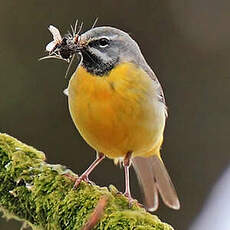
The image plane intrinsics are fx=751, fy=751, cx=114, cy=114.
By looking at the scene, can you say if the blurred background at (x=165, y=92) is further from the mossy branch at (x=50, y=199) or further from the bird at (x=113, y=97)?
the mossy branch at (x=50, y=199)

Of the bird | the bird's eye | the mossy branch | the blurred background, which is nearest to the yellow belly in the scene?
the bird

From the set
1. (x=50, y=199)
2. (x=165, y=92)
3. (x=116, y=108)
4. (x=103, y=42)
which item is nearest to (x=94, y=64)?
(x=103, y=42)

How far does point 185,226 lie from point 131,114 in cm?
217

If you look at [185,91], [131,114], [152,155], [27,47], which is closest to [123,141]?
[131,114]

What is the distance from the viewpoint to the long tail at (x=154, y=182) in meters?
4.83

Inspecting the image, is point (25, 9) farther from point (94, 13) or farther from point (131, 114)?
point (131, 114)

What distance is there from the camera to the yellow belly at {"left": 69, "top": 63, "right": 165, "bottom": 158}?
159 inches

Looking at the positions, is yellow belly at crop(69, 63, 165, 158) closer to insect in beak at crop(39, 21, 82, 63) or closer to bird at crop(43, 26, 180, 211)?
bird at crop(43, 26, 180, 211)

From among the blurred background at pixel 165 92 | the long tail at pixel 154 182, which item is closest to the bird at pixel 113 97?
the long tail at pixel 154 182

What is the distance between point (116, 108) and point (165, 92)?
2006 millimetres

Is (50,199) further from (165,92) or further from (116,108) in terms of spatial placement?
(165,92)

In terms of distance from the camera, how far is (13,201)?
10.9 feet

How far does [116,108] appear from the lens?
4027 millimetres

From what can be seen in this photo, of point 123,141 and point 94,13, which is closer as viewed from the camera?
point 123,141
